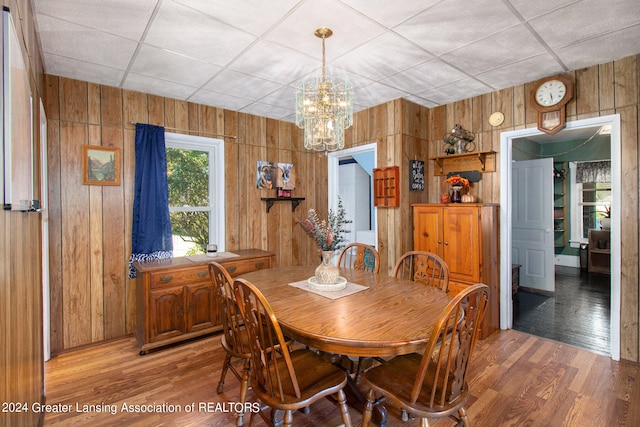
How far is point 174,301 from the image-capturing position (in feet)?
10.1

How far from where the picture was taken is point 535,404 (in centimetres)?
215

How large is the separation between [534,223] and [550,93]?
2365 mm

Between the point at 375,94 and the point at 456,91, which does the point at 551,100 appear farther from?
the point at 375,94

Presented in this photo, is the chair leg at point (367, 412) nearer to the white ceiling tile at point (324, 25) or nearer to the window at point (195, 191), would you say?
the white ceiling tile at point (324, 25)

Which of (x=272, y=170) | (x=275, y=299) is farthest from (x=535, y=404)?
(x=272, y=170)

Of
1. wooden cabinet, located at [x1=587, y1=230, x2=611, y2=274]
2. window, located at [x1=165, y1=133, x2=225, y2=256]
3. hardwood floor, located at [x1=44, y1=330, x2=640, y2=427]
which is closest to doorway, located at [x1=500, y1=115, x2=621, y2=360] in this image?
hardwood floor, located at [x1=44, y1=330, x2=640, y2=427]

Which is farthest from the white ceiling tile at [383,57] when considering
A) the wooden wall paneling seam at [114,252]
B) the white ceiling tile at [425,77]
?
the wooden wall paneling seam at [114,252]

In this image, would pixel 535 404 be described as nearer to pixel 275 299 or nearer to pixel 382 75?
pixel 275 299

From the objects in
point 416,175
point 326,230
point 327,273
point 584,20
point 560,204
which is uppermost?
point 584,20

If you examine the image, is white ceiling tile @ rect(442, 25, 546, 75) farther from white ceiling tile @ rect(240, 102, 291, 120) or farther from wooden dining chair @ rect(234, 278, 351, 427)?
wooden dining chair @ rect(234, 278, 351, 427)

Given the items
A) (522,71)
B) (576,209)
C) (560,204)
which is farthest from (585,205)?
(522,71)

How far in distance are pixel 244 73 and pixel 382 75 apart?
129 centimetres

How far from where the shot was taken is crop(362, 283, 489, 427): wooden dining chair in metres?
1.39

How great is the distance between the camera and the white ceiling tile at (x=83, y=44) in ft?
7.01
